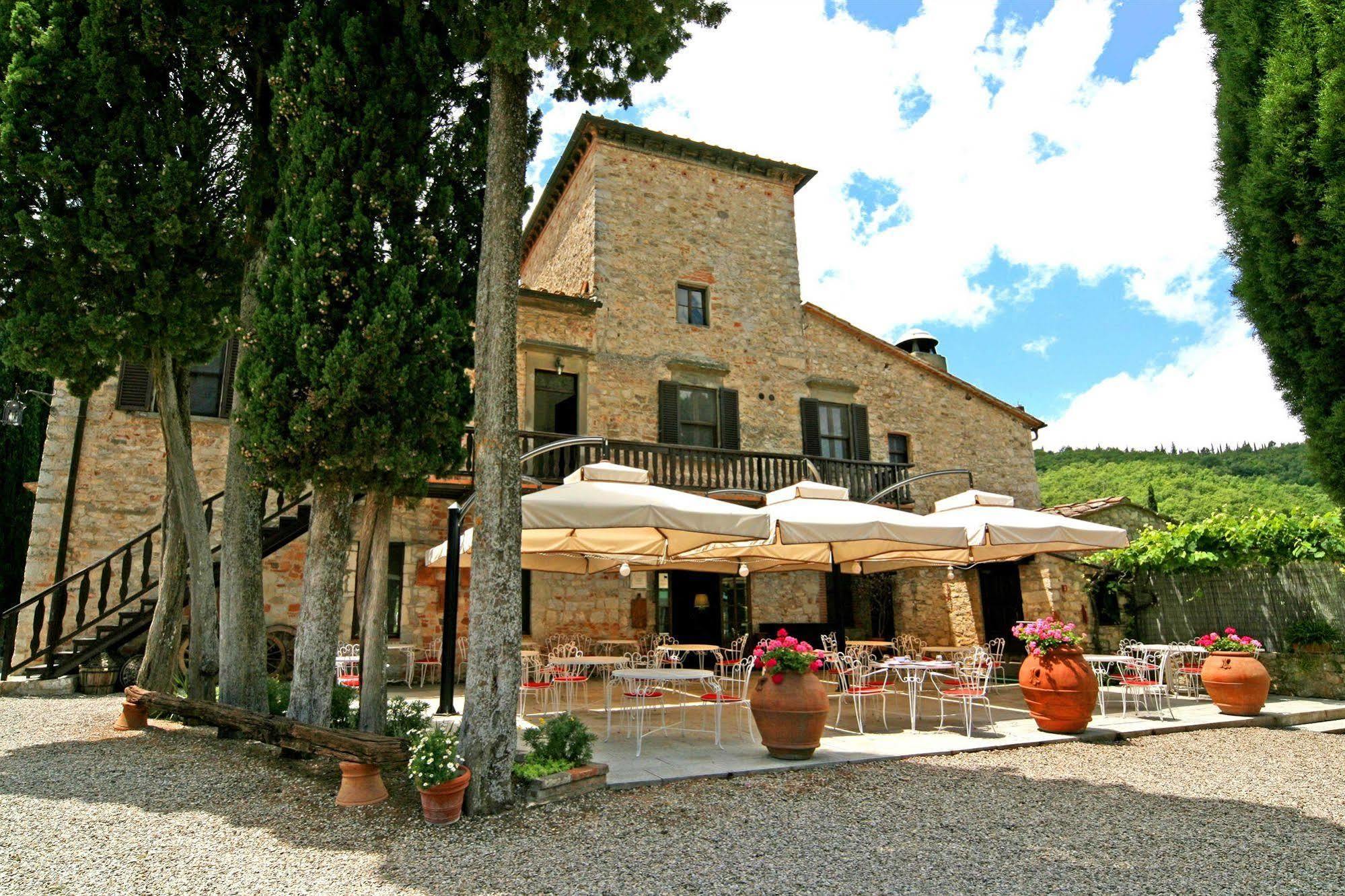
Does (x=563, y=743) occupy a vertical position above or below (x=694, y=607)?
below

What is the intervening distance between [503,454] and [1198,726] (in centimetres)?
772

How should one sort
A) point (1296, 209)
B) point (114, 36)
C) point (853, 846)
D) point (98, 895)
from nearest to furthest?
point (98, 895) < point (853, 846) < point (1296, 209) < point (114, 36)

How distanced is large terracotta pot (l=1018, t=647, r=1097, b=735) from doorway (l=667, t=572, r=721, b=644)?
765cm

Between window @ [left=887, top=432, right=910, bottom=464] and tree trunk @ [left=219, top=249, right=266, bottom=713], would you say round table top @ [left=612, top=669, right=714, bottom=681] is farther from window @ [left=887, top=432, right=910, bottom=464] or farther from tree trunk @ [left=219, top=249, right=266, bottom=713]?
window @ [left=887, top=432, right=910, bottom=464]

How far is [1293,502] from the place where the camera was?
27609 millimetres

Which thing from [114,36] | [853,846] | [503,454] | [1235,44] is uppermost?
[114,36]

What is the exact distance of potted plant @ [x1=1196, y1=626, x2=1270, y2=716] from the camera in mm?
8500

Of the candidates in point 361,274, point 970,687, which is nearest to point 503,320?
→ point 361,274

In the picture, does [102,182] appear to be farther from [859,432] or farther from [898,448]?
[898,448]

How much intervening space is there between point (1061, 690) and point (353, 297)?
7.43 meters

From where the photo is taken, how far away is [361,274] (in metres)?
5.94

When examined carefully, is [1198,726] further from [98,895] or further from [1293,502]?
[1293,502]

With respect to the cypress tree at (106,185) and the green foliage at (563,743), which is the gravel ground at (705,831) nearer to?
the green foliage at (563,743)

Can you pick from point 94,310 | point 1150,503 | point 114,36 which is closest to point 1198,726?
point 94,310
